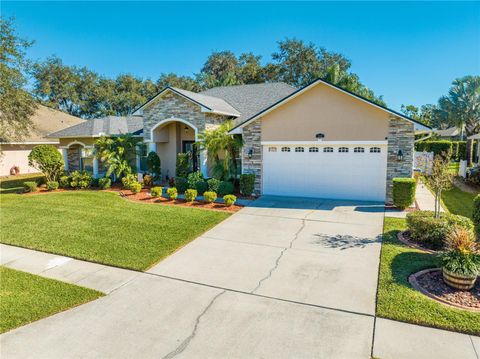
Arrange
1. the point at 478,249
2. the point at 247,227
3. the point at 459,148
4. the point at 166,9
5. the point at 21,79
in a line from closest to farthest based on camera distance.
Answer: the point at 478,249
the point at 247,227
the point at 166,9
the point at 21,79
the point at 459,148

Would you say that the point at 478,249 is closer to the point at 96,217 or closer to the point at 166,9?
the point at 96,217

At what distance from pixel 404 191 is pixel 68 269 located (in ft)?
37.9

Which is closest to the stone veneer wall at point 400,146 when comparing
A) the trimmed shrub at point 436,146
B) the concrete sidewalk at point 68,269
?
the concrete sidewalk at point 68,269

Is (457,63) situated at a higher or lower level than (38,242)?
higher

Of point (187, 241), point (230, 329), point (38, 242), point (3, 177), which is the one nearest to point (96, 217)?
point (38, 242)

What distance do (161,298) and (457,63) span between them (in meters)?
22.6

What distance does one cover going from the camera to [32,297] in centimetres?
618

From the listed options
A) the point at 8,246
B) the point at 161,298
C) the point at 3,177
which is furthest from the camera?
the point at 3,177

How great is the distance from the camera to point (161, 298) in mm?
6121

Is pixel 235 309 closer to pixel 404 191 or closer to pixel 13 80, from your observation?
pixel 404 191

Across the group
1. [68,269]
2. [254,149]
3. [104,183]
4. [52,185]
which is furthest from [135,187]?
[68,269]

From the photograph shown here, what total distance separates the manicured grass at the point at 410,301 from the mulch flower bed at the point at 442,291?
6.4 inches

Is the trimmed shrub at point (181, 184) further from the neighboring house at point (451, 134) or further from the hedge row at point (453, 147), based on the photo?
the neighboring house at point (451, 134)

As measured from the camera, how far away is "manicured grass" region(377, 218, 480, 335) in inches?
198
